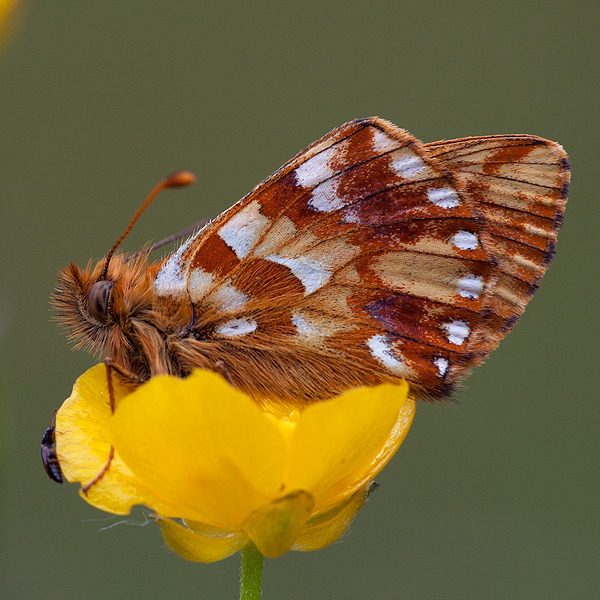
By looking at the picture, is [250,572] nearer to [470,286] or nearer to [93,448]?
[93,448]

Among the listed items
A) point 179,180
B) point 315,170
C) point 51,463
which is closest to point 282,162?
point 315,170

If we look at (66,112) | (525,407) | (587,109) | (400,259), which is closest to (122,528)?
(525,407)

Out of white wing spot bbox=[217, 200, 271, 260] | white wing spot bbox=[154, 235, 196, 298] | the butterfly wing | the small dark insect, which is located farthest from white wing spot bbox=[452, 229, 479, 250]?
the small dark insect

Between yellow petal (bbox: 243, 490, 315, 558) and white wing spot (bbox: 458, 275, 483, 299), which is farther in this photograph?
white wing spot (bbox: 458, 275, 483, 299)

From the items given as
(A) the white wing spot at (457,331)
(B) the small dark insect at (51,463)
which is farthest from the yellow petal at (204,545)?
(A) the white wing spot at (457,331)

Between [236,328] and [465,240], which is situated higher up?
[465,240]

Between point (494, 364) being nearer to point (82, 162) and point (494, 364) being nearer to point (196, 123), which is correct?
point (196, 123)

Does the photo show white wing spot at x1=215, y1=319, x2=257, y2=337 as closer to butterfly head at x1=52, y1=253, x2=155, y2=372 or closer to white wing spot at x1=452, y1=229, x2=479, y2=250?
butterfly head at x1=52, y1=253, x2=155, y2=372
